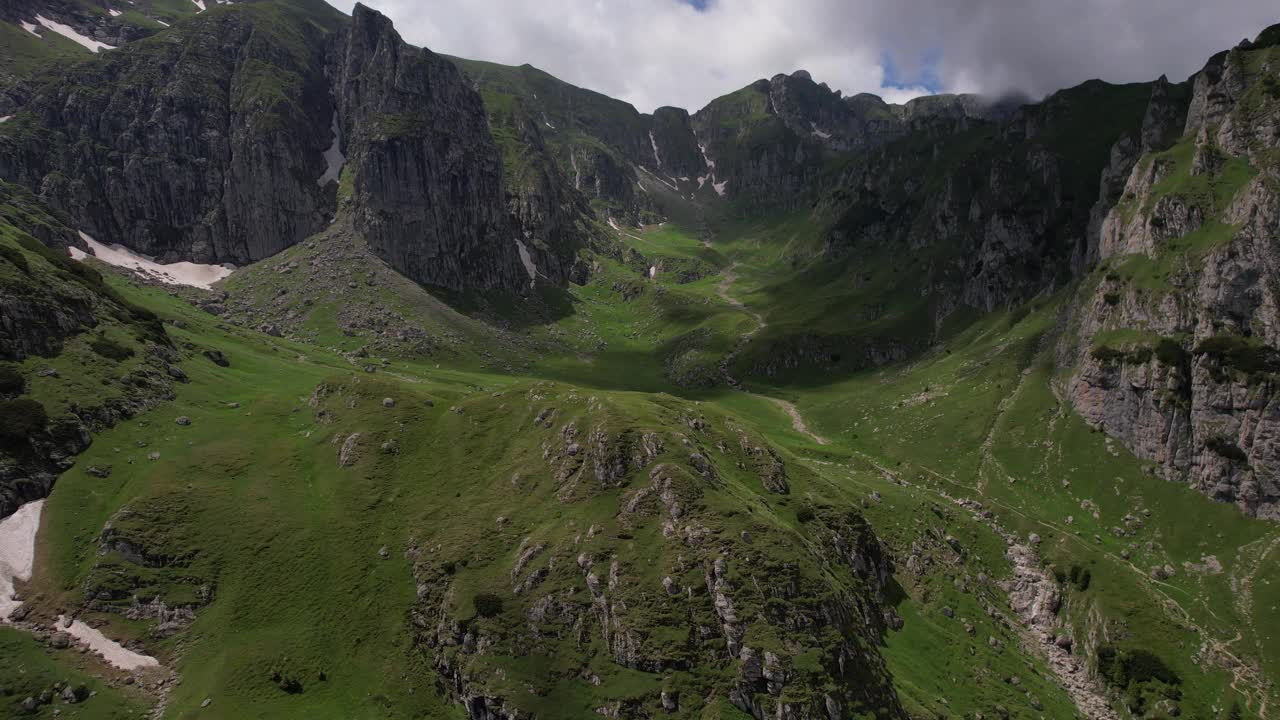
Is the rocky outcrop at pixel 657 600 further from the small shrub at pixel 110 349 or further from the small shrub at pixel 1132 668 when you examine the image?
the small shrub at pixel 110 349

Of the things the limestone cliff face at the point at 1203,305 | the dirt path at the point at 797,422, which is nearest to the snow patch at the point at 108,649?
the dirt path at the point at 797,422

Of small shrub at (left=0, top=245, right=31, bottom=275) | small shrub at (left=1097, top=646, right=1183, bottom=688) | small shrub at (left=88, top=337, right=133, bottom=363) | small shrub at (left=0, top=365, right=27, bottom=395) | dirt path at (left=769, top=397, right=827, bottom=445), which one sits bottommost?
small shrub at (left=1097, top=646, right=1183, bottom=688)

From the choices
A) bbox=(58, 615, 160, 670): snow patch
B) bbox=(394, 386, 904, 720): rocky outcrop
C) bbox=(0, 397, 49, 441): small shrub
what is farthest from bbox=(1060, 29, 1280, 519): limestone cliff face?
bbox=(0, 397, 49, 441): small shrub

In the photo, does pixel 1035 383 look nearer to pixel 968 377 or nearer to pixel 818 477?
pixel 968 377

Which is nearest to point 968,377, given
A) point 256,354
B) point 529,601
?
point 529,601

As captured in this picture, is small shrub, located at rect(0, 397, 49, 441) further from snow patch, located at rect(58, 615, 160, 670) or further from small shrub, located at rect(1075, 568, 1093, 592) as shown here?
small shrub, located at rect(1075, 568, 1093, 592)

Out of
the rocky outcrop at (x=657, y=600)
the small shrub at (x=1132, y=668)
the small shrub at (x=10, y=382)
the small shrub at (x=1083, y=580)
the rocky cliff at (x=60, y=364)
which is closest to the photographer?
the rocky outcrop at (x=657, y=600)
